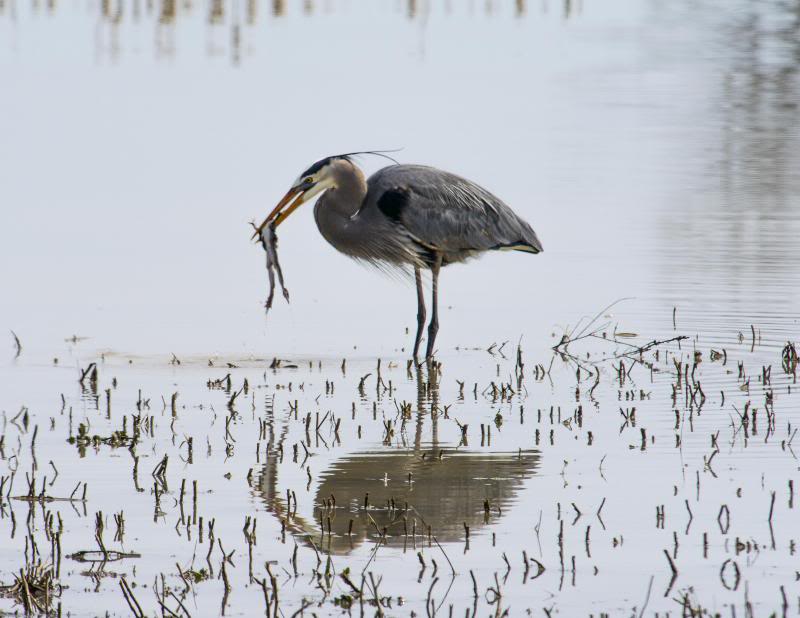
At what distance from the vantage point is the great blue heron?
9469 millimetres

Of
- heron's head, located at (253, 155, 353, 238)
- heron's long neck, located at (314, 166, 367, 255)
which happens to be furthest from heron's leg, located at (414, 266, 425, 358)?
heron's head, located at (253, 155, 353, 238)

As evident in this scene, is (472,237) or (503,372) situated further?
(472,237)

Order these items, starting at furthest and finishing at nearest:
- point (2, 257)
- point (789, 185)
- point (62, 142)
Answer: point (62, 142) → point (789, 185) → point (2, 257)

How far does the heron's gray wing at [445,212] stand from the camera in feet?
31.7

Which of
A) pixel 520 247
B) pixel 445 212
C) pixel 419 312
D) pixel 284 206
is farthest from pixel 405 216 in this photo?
pixel 520 247

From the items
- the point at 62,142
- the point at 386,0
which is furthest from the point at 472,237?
the point at 386,0

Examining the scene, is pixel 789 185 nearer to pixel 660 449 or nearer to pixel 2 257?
pixel 2 257

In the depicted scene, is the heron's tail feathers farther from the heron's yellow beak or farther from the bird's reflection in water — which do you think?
the bird's reflection in water

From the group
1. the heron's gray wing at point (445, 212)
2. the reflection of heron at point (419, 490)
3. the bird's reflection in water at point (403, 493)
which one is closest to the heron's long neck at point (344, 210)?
the heron's gray wing at point (445, 212)

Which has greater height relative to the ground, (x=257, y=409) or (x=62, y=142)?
(x=62, y=142)

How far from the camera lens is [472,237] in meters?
9.98

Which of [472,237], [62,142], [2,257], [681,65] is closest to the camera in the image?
[472,237]

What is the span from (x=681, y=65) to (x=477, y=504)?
22256mm

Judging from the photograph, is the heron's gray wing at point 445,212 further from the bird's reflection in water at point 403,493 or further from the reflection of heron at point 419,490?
the reflection of heron at point 419,490
